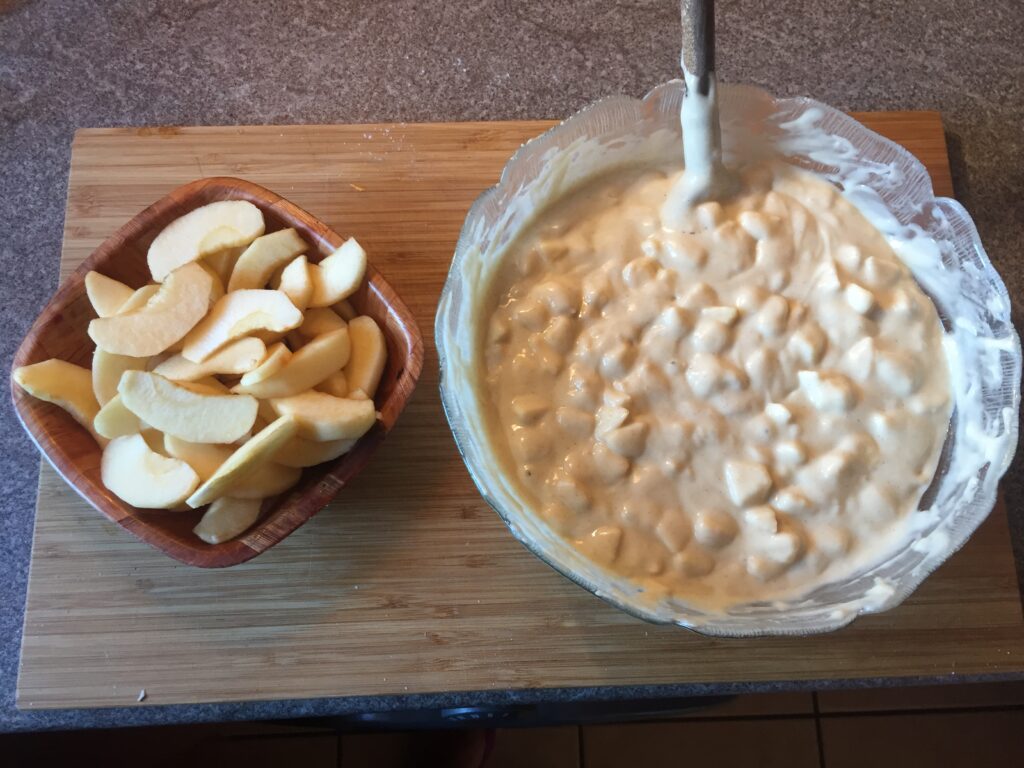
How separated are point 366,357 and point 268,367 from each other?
101mm

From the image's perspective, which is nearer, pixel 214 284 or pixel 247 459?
pixel 247 459

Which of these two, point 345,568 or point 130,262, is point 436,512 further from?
point 130,262

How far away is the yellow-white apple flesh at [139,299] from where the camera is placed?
83 cm

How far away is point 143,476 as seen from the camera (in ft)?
2.58

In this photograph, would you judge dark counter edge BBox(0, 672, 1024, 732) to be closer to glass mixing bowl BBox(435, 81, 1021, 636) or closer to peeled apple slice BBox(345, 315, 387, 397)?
glass mixing bowl BBox(435, 81, 1021, 636)

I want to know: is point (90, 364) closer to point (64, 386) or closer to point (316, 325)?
point (64, 386)

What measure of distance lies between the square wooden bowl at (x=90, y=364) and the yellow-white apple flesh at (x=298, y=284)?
4 centimetres

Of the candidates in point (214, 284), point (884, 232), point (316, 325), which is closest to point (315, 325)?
point (316, 325)

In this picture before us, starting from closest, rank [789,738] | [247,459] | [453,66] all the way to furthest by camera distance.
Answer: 1. [247,459]
2. [453,66]
3. [789,738]

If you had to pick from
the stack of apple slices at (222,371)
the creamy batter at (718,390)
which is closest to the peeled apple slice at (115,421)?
the stack of apple slices at (222,371)

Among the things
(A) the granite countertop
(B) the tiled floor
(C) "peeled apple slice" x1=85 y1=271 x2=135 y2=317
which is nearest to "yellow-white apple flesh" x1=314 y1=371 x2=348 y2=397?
(C) "peeled apple slice" x1=85 y1=271 x2=135 y2=317

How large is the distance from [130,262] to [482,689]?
570 mm

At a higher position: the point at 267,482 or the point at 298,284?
the point at 298,284

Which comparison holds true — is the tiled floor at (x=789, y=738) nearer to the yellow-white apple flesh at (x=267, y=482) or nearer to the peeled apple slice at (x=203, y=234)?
the yellow-white apple flesh at (x=267, y=482)
